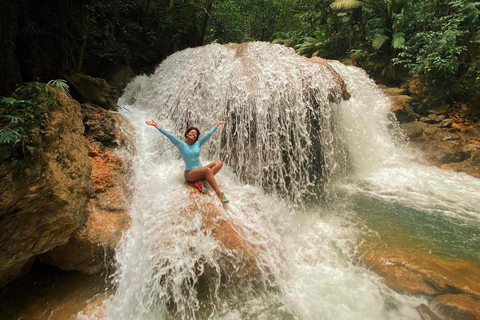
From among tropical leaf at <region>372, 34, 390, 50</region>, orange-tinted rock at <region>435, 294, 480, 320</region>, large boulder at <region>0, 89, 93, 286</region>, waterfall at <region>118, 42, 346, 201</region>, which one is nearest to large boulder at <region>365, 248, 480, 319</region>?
orange-tinted rock at <region>435, 294, 480, 320</region>

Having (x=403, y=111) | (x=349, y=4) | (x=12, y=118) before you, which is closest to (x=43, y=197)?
(x=12, y=118)

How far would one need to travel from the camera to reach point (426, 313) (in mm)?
2684

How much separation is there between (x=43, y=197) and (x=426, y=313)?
14.3 feet

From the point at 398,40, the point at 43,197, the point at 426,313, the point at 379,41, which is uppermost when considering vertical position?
the point at 379,41

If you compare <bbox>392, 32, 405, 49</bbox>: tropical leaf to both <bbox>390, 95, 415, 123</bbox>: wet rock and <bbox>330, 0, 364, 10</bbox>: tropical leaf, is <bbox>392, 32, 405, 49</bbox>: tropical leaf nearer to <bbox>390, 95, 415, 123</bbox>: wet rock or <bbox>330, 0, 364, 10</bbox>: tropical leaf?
<bbox>390, 95, 415, 123</bbox>: wet rock

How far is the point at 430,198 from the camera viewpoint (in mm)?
5031

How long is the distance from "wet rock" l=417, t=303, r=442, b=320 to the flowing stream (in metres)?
0.07

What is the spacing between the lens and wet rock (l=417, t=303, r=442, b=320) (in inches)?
104

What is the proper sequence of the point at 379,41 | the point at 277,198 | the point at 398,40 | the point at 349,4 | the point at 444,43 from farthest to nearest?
the point at 349,4 → the point at 379,41 → the point at 398,40 → the point at 444,43 → the point at 277,198

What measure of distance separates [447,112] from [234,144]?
661 cm

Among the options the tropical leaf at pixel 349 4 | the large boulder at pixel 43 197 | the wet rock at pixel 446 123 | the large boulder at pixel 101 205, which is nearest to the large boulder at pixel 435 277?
the large boulder at pixel 101 205

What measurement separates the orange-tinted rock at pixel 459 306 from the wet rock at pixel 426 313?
0.11 metres

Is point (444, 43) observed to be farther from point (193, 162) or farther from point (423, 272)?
point (193, 162)

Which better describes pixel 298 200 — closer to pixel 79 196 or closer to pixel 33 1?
pixel 79 196
